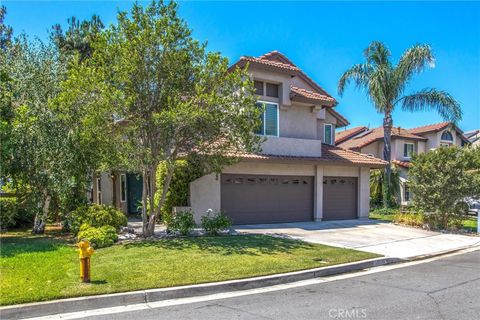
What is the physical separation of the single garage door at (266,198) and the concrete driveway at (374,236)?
0.61 meters

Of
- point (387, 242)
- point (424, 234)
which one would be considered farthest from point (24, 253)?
point (424, 234)

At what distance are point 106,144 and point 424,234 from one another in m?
12.2

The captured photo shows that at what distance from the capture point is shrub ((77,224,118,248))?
10.5 meters

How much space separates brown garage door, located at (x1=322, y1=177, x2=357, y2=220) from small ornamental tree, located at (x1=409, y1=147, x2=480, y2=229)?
3406 millimetres

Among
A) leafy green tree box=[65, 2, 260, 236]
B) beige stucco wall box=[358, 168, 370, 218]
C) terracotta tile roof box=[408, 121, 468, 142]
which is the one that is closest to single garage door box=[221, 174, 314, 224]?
beige stucco wall box=[358, 168, 370, 218]

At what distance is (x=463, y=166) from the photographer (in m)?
16.3

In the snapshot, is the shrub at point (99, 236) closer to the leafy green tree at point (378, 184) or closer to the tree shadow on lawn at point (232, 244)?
the tree shadow on lawn at point (232, 244)

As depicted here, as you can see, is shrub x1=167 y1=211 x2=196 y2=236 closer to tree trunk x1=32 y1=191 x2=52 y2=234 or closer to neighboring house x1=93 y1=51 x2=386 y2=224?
neighboring house x1=93 y1=51 x2=386 y2=224

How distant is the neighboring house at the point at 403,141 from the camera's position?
3234 cm

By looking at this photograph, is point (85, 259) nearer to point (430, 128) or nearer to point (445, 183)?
point (445, 183)

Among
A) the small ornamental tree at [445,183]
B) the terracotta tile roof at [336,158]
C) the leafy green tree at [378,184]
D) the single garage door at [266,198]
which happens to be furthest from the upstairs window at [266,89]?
the leafy green tree at [378,184]

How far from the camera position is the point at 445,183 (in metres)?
16.2

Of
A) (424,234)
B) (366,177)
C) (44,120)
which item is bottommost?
(424,234)

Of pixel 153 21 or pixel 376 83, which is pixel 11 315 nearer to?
pixel 153 21
